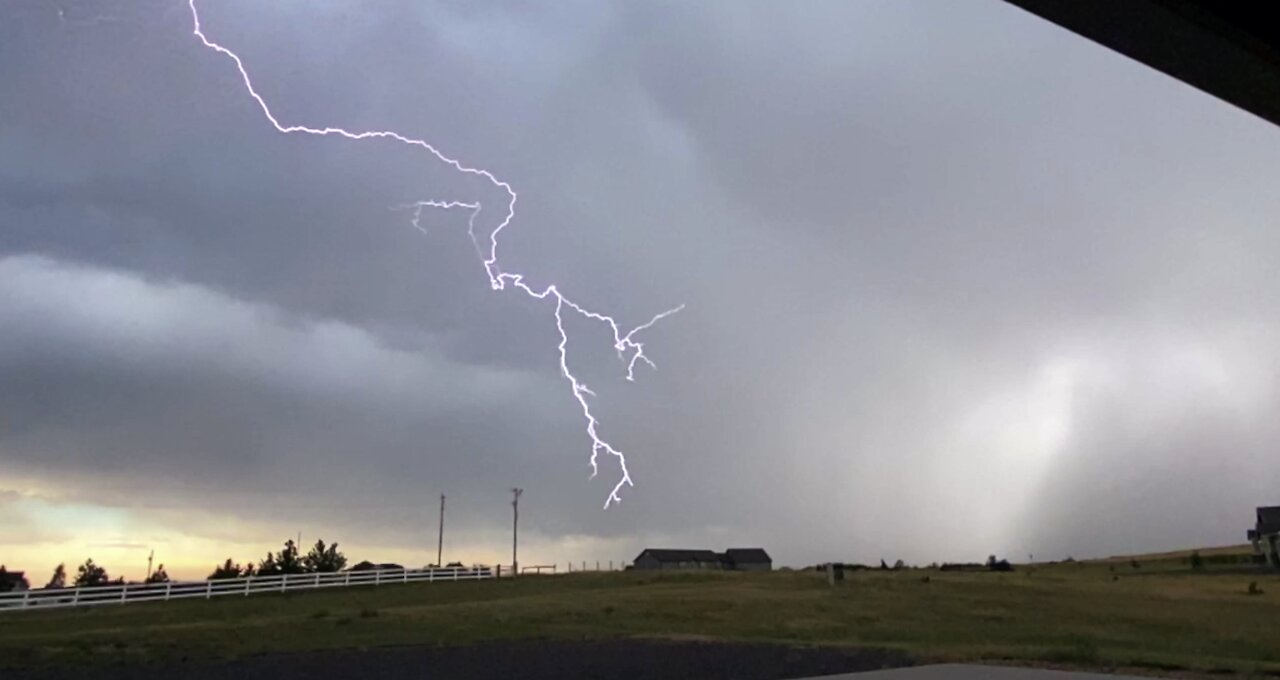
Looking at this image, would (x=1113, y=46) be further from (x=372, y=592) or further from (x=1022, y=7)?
(x=372, y=592)

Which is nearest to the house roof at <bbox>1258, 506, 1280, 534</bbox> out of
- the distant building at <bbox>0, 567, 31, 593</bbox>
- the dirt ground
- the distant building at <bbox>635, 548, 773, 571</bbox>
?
the distant building at <bbox>635, 548, 773, 571</bbox>

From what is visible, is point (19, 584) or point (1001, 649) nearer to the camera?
point (1001, 649)

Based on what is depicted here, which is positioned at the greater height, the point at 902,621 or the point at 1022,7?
the point at 1022,7

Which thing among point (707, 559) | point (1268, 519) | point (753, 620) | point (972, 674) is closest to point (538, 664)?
point (972, 674)

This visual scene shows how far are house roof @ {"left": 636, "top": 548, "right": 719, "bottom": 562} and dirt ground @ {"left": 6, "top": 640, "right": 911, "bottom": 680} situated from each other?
80.3 m

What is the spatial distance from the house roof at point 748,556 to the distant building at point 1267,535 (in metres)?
44.4

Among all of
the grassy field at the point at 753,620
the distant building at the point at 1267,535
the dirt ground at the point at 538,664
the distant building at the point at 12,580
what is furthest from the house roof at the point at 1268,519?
the distant building at the point at 12,580

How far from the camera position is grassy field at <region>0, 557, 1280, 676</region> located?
19469 millimetres

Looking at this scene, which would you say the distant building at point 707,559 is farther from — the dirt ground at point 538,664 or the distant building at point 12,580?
the dirt ground at point 538,664

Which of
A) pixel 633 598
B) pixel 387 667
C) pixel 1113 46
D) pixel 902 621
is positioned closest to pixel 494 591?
pixel 633 598

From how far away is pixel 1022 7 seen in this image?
288 inches

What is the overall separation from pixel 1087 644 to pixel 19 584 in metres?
67.9

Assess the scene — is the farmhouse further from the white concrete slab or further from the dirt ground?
the white concrete slab

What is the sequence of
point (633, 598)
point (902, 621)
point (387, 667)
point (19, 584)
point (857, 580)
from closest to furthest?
point (387, 667) < point (902, 621) < point (633, 598) < point (857, 580) < point (19, 584)
